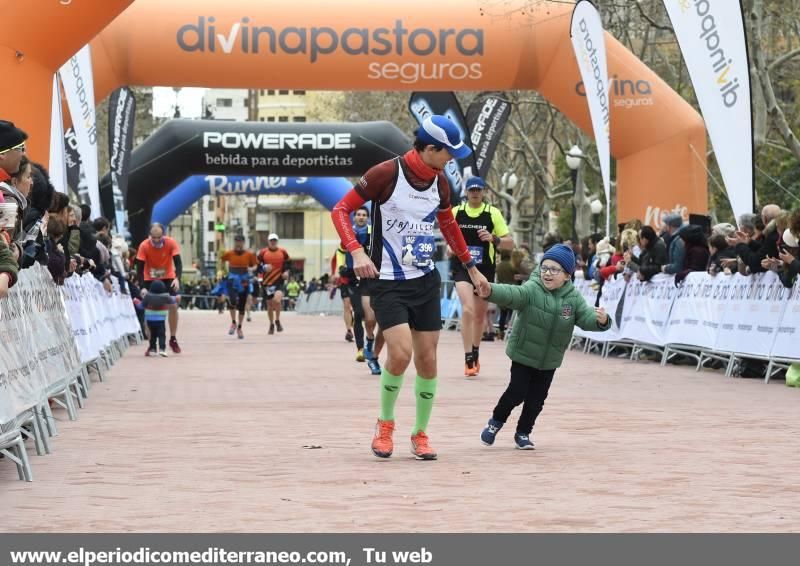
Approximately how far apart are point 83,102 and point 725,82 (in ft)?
27.5

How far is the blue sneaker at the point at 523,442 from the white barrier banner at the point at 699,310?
8.06 meters

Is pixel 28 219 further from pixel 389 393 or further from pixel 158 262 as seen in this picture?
pixel 158 262

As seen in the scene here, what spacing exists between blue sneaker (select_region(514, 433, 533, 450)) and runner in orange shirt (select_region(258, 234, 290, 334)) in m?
20.9

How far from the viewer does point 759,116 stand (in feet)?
94.1

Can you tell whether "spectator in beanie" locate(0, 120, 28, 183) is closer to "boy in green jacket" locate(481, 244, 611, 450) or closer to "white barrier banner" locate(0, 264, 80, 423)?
"white barrier banner" locate(0, 264, 80, 423)

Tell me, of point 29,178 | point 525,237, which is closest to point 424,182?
point 29,178

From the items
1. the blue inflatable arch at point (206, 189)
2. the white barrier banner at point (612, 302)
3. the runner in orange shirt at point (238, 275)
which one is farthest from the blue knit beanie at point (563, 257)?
the blue inflatable arch at point (206, 189)

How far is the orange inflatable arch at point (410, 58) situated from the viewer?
23438 millimetres

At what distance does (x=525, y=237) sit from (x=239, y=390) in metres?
94.2

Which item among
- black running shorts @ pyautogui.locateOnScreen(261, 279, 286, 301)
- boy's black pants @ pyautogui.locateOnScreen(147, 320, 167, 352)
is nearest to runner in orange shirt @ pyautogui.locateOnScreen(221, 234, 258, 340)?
black running shorts @ pyautogui.locateOnScreen(261, 279, 286, 301)

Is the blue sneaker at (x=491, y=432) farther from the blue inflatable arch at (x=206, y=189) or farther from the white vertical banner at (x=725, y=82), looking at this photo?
the blue inflatable arch at (x=206, y=189)

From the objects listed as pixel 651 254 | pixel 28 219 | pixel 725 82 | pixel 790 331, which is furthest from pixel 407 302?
pixel 651 254

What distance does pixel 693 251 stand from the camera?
62.6ft

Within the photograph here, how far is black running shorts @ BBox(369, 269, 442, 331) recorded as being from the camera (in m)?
9.11
